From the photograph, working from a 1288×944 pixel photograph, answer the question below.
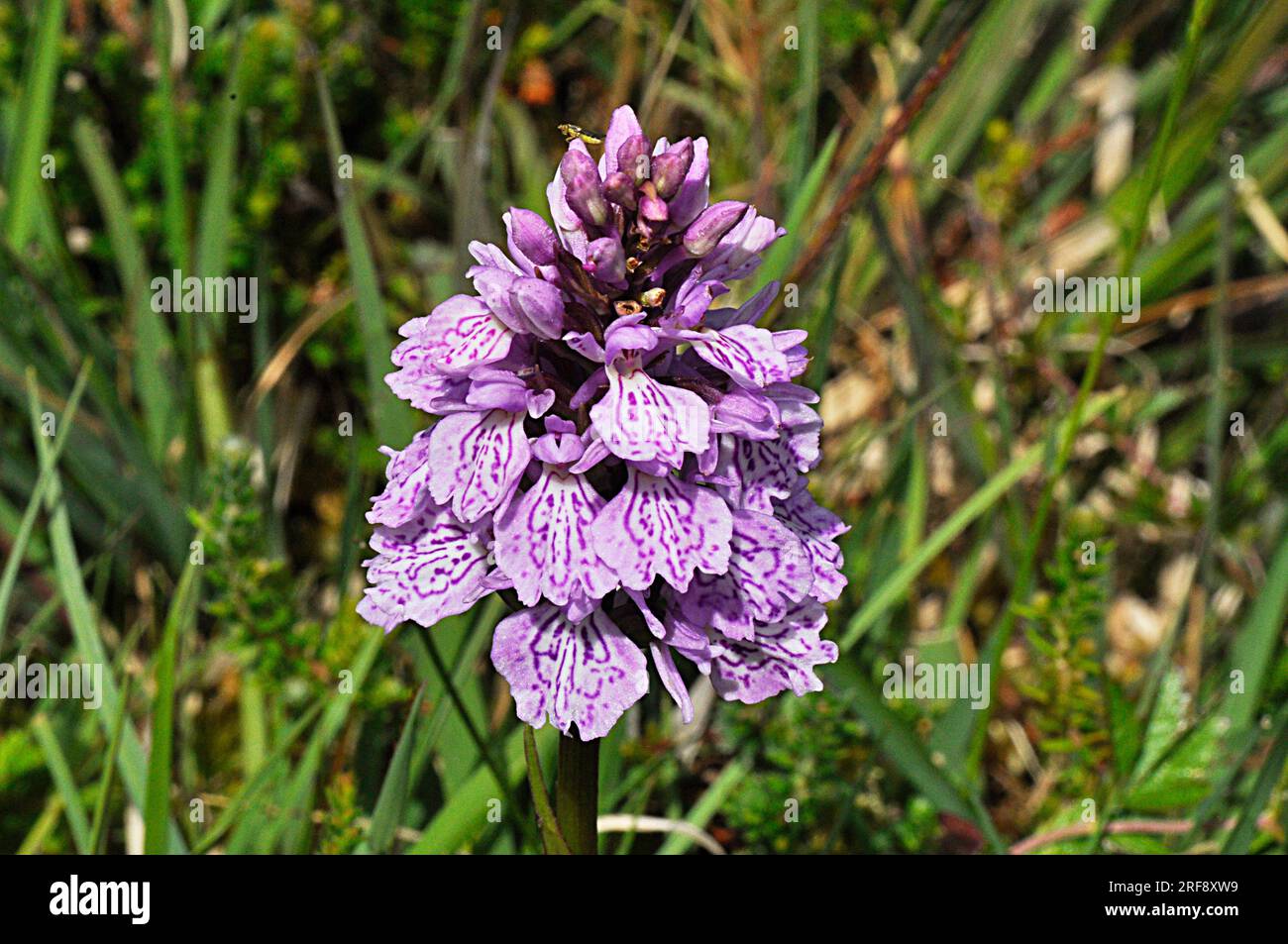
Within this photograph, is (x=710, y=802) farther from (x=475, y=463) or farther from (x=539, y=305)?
(x=539, y=305)

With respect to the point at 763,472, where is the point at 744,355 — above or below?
above

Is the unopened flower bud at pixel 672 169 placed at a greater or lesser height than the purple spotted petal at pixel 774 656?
greater

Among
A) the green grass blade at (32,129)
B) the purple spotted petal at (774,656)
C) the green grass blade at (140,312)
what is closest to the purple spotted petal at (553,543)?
the purple spotted petal at (774,656)

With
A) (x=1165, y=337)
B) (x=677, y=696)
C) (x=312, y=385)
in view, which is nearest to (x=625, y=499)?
(x=677, y=696)

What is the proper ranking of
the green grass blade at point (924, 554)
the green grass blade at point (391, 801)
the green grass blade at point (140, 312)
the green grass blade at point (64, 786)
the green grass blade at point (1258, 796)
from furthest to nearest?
the green grass blade at point (140, 312), the green grass blade at point (924, 554), the green grass blade at point (64, 786), the green grass blade at point (1258, 796), the green grass blade at point (391, 801)

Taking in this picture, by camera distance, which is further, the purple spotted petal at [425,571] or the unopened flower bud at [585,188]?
the purple spotted petal at [425,571]

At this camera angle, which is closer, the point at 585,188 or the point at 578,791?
the point at 585,188

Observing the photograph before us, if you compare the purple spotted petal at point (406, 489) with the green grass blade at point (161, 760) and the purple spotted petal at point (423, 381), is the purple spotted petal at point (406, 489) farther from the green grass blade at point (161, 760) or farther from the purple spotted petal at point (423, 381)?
the green grass blade at point (161, 760)

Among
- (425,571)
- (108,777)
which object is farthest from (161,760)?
(425,571)
